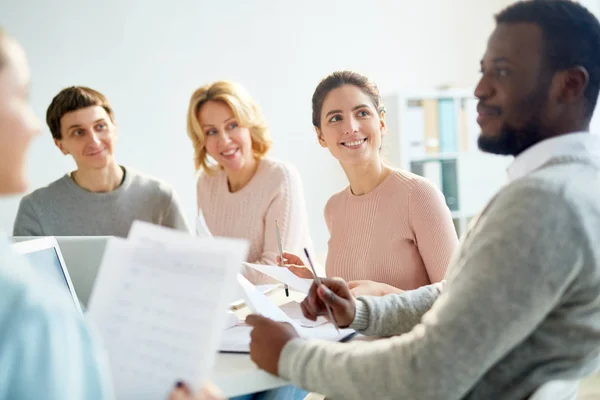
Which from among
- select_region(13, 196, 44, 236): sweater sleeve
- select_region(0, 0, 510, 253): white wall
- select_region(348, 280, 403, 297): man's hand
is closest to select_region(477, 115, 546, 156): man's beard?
select_region(348, 280, 403, 297): man's hand

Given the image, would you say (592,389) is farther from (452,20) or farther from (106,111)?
(452,20)

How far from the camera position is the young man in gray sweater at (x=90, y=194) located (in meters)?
2.79

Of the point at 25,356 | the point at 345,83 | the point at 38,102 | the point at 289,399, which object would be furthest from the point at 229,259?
the point at 38,102

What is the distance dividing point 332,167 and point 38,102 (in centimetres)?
202

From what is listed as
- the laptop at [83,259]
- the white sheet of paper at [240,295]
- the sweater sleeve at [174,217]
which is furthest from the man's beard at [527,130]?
the sweater sleeve at [174,217]

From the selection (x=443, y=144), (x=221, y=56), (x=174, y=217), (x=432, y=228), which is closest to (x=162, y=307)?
(x=432, y=228)

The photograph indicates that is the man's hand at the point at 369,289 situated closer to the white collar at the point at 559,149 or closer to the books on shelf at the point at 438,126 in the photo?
the white collar at the point at 559,149

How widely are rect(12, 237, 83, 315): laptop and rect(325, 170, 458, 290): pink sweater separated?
920 mm

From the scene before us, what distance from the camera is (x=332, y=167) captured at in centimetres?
495

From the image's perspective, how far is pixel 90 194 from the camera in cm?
284

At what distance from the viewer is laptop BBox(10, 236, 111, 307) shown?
1697mm

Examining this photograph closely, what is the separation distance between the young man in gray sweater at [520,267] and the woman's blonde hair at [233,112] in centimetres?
178

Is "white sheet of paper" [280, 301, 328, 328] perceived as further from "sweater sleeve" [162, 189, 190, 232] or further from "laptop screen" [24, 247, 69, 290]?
"sweater sleeve" [162, 189, 190, 232]

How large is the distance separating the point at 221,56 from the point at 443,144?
65.9 inches
